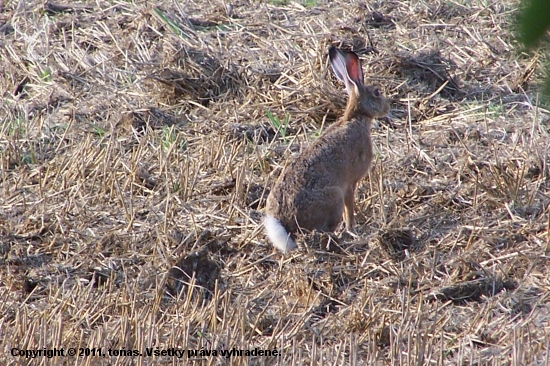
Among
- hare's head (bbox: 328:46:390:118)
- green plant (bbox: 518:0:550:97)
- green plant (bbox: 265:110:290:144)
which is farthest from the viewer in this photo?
green plant (bbox: 265:110:290:144)

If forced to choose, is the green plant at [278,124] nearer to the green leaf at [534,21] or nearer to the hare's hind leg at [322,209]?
the hare's hind leg at [322,209]

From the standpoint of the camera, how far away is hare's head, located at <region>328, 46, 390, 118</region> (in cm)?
712

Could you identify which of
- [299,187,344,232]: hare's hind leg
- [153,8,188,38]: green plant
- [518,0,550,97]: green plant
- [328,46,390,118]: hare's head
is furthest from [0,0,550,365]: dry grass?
[518,0,550,97]: green plant

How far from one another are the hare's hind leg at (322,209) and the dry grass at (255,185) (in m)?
0.18

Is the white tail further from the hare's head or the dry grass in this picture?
the hare's head

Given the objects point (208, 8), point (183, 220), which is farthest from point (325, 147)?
point (208, 8)

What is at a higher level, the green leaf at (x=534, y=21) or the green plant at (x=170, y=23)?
the green leaf at (x=534, y=21)

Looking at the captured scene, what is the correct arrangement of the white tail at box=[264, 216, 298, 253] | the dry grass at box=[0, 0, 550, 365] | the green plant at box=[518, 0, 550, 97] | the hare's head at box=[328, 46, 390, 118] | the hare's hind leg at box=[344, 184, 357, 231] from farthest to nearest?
the hare's head at box=[328, 46, 390, 118] → the hare's hind leg at box=[344, 184, 357, 231] → the white tail at box=[264, 216, 298, 253] → the dry grass at box=[0, 0, 550, 365] → the green plant at box=[518, 0, 550, 97]

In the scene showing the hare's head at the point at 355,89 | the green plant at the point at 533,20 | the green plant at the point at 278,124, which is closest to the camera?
the green plant at the point at 533,20

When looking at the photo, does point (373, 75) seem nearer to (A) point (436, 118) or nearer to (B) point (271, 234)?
(A) point (436, 118)

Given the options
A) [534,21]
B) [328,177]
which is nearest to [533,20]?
[534,21]

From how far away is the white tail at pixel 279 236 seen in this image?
6145mm

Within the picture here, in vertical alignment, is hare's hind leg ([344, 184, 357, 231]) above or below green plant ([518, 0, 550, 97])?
below

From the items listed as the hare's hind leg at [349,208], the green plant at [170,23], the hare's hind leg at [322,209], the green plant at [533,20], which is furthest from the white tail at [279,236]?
the green plant at [170,23]
